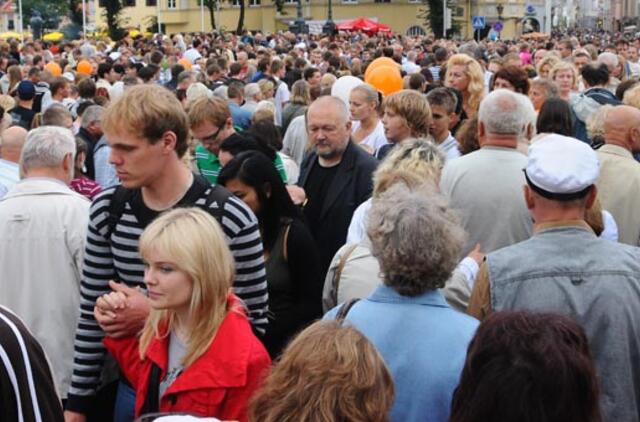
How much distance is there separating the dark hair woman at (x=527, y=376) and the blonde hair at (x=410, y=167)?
6.92ft

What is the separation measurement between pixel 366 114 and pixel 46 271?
4.20 metres

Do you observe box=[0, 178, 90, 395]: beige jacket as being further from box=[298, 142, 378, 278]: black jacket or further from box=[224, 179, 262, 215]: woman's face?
box=[298, 142, 378, 278]: black jacket

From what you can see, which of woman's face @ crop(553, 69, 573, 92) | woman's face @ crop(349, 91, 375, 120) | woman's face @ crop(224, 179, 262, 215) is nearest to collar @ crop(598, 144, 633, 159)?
woman's face @ crop(224, 179, 262, 215)

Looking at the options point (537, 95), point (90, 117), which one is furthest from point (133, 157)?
point (537, 95)

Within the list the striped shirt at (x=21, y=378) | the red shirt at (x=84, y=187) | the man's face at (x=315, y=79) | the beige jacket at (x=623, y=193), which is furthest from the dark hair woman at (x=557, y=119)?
the man's face at (x=315, y=79)

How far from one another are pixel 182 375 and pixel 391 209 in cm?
96

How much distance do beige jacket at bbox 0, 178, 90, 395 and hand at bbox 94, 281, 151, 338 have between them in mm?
1208

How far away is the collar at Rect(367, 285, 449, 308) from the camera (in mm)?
3373

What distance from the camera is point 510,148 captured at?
18.0ft

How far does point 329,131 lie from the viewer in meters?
6.53

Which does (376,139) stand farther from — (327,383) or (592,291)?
(327,383)

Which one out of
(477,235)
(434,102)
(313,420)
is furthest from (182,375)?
(434,102)

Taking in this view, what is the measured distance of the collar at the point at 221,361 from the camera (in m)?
3.44

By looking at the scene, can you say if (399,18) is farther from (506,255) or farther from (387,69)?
(506,255)
